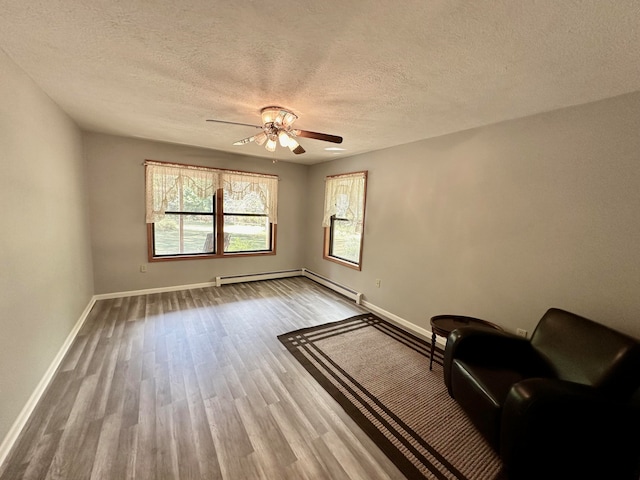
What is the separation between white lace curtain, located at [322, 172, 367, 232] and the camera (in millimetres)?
4039

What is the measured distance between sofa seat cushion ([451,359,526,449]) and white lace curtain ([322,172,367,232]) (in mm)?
2511

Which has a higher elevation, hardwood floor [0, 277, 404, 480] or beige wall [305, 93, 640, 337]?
beige wall [305, 93, 640, 337]

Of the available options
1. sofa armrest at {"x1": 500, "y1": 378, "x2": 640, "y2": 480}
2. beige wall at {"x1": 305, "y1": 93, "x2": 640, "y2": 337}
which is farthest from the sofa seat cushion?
beige wall at {"x1": 305, "y1": 93, "x2": 640, "y2": 337}

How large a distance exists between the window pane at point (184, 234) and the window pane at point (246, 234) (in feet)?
0.89

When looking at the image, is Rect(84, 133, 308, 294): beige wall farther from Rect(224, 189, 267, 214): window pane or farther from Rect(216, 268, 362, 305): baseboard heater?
Rect(224, 189, 267, 214): window pane

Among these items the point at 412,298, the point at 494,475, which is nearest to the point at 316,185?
the point at 412,298

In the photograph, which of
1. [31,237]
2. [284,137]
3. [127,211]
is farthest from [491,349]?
[127,211]

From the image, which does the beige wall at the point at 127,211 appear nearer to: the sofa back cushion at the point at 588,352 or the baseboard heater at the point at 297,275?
the baseboard heater at the point at 297,275

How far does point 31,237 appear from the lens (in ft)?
6.11

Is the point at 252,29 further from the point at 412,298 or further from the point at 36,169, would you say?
the point at 412,298

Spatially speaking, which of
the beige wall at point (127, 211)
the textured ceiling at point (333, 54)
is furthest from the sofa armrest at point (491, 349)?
the beige wall at point (127, 211)

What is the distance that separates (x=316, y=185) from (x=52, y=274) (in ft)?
12.9

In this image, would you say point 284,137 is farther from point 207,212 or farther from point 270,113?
point 207,212

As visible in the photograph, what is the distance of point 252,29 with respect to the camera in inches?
50.8
